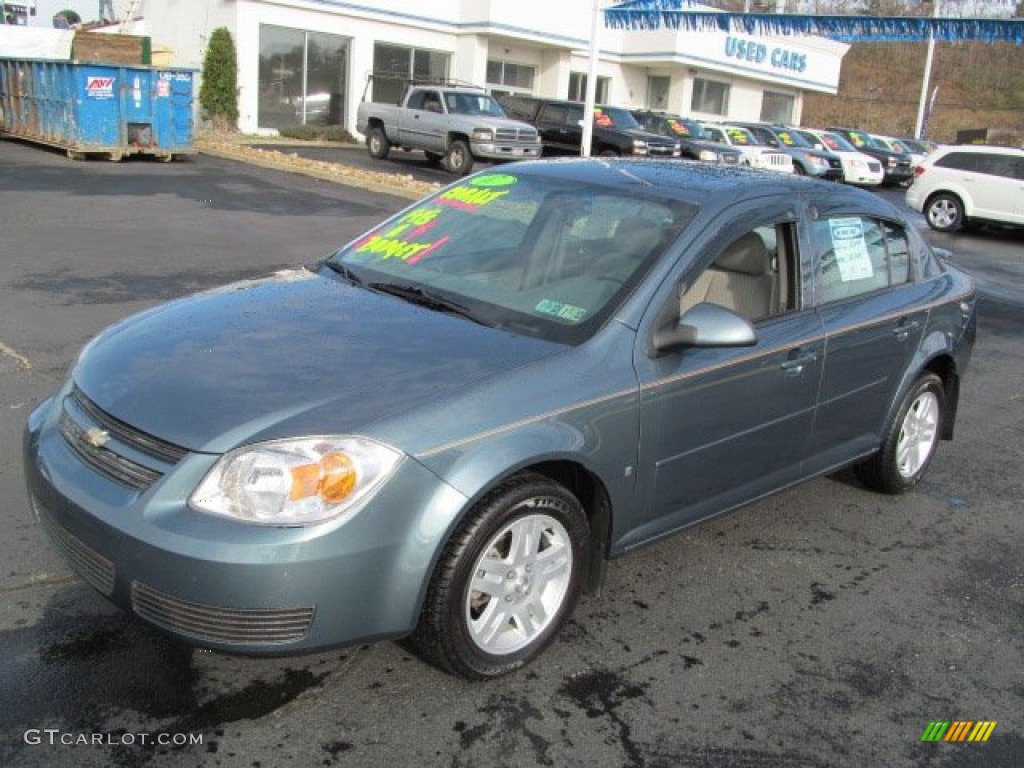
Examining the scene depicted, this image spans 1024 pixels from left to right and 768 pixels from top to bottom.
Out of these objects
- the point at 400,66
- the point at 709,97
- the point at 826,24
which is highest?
the point at 826,24

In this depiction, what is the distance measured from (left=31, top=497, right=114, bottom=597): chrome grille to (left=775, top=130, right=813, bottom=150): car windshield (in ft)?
87.2

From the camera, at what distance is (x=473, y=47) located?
3022cm

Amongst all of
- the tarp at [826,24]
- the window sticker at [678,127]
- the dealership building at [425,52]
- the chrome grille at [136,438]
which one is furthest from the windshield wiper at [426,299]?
the window sticker at [678,127]

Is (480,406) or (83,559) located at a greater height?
(480,406)

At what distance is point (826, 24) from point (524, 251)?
54.8 ft

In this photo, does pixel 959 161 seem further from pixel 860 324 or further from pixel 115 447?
pixel 115 447

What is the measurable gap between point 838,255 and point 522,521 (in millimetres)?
2214

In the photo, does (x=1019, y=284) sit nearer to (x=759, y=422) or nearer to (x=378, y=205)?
(x=378, y=205)

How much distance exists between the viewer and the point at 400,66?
2947cm

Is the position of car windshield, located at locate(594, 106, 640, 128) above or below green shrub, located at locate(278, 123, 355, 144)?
above

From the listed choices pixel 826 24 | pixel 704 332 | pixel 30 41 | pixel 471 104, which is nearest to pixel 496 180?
pixel 704 332

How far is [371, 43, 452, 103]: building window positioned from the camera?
2855 centimetres

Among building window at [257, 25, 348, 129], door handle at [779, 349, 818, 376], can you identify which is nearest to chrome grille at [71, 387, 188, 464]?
door handle at [779, 349, 818, 376]

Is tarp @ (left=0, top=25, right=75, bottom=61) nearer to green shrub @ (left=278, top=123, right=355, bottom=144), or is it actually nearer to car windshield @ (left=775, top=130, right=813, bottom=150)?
green shrub @ (left=278, top=123, right=355, bottom=144)
